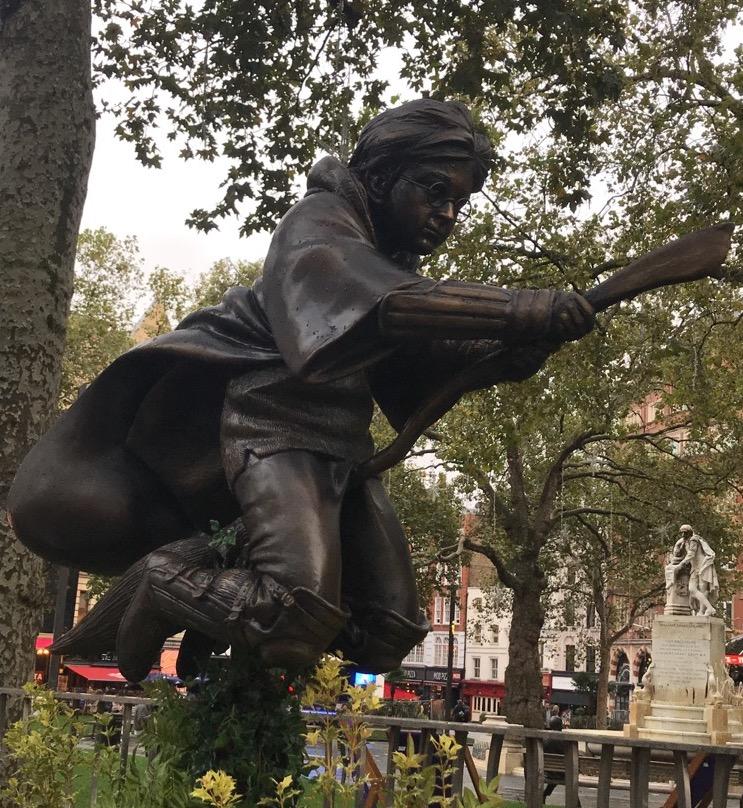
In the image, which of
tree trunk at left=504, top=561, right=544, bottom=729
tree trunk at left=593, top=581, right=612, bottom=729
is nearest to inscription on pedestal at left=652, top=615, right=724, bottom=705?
tree trunk at left=504, top=561, right=544, bottom=729

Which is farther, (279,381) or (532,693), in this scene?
(532,693)

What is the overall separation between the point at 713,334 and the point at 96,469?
604 inches

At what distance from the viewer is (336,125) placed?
10.8 meters

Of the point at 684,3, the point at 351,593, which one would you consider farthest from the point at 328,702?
the point at 684,3

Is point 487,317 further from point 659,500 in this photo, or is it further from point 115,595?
point 659,500

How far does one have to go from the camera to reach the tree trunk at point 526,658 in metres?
22.4

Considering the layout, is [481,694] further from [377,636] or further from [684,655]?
[377,636]

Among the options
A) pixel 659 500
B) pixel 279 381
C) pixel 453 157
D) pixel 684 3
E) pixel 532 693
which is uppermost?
pixel 684 3

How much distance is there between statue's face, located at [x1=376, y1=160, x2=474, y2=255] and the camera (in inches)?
106

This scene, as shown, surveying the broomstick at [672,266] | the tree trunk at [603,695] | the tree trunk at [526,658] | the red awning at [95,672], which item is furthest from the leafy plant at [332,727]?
the tree trunk at [603,695]

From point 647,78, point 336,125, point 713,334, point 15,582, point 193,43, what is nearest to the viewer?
point 15,582

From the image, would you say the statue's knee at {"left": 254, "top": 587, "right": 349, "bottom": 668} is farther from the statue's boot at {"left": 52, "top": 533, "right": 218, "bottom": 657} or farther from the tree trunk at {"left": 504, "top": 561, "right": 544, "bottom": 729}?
the tree trunk at {"left": 504, "top": 561, "right": 544, "bottom": 729}

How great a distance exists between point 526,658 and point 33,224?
61.1 feet

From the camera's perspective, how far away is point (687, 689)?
811 inches
